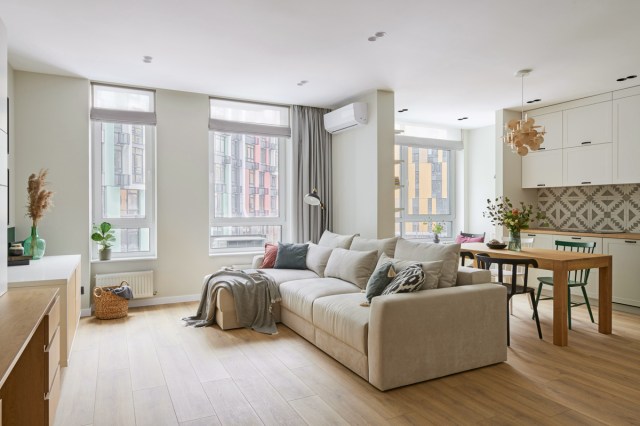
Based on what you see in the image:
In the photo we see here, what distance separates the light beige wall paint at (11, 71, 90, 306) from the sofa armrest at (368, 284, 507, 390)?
362cm

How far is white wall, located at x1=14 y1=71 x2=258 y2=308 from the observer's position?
4.53 metres

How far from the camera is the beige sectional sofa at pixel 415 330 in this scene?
9.14ft

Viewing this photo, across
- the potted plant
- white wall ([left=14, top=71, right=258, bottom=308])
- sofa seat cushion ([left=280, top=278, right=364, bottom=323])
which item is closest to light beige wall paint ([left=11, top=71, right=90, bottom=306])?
white wall ([left=14, top=71, right=258, bottom=308])

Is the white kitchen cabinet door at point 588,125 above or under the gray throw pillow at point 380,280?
above

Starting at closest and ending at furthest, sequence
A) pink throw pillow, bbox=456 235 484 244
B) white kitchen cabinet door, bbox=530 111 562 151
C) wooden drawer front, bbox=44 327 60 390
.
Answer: wooden drawer front, bbox=44 327 60 390 < white kitchen cabinet door, bbox=530 111 562 151 < pink throw pillow, bbox=456 235 484 244

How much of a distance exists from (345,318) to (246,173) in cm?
327

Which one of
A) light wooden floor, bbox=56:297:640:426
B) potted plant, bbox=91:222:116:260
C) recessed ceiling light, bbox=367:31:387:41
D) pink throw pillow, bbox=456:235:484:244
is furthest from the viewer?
pink throw pillow, bbox=456:235:484:244

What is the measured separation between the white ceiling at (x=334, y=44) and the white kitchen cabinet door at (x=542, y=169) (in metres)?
0.98

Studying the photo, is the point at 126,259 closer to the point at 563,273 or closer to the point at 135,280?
the point at 135,280

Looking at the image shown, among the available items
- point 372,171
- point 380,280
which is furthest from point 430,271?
point 372,171

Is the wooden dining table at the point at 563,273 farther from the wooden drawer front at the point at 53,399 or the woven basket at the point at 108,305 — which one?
the woven basket at the point at 108,305

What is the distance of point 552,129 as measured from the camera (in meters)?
5.89

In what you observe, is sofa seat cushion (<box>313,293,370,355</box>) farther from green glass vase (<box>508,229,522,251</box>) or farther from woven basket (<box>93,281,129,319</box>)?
woven basket (<box>93,281,129,319</box>)

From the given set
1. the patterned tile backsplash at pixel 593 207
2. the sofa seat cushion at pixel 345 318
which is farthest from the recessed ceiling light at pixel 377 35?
the patterned tile backsplash at pixel 593 207
